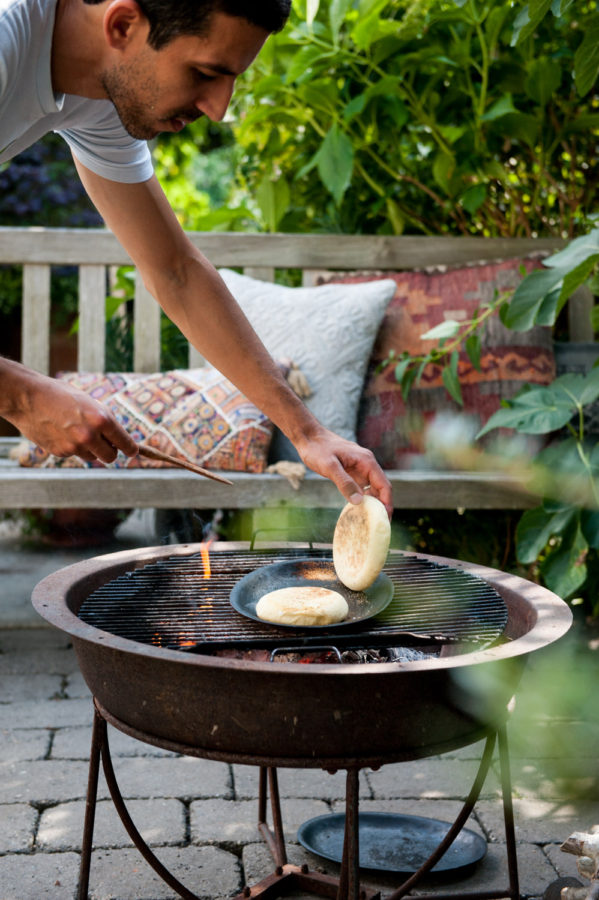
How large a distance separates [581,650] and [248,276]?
6.35ft

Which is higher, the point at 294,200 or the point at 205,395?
the point at 294,200

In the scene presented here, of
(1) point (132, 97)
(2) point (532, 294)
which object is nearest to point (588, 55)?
(2) point (532, 294)

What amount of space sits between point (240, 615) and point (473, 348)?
5.90 feet

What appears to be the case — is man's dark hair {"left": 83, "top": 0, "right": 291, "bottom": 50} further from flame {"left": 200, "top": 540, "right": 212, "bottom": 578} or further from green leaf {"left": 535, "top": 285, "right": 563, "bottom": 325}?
green leaf {"left": 535, "top": 285, "right": 563, "bottom": 325}

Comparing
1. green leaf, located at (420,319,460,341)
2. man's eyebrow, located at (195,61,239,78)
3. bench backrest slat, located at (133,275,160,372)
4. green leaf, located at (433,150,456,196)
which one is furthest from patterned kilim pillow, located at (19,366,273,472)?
man's eyebrow, located at (195,61,239,78)

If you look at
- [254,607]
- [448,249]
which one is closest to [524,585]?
[254,607]

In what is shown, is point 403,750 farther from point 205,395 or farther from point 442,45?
point 442,45

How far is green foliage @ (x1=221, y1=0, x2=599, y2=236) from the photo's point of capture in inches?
142

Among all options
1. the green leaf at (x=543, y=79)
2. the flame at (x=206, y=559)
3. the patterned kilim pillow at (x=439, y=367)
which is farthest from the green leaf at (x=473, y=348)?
the flame at (x=206, y=559)

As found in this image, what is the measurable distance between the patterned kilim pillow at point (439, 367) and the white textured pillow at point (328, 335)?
95 mm

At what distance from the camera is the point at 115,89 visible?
67.1 inches

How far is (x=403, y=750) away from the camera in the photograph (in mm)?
1503

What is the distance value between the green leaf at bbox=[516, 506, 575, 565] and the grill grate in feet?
2.86

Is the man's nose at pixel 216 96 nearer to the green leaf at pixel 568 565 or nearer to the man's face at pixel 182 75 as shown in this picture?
the man's face at pixel 182 75
